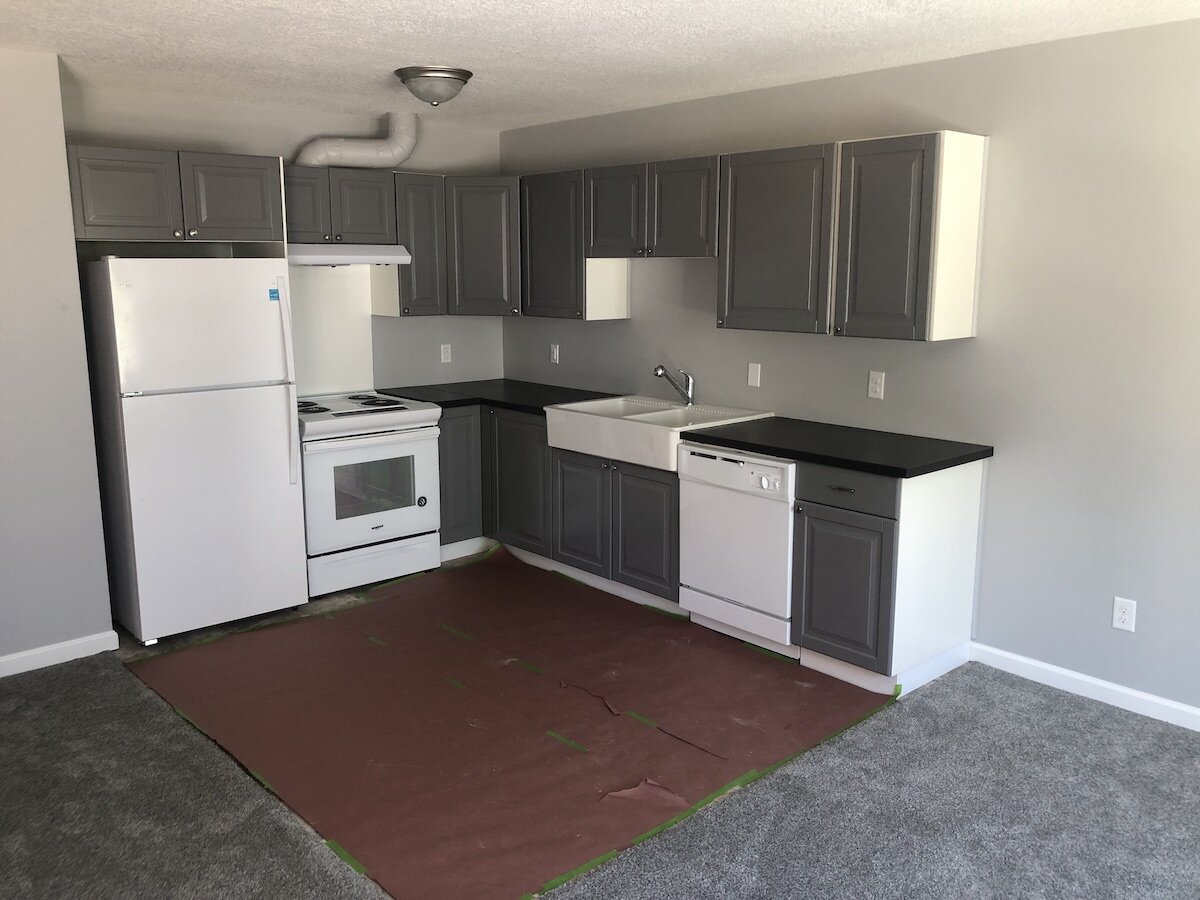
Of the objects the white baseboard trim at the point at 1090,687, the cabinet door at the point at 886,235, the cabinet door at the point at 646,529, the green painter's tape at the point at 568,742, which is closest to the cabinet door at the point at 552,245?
the cabinet door at the point at 646,529

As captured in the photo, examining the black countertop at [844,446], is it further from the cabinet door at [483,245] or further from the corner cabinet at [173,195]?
the corner cabinet at [173,195]

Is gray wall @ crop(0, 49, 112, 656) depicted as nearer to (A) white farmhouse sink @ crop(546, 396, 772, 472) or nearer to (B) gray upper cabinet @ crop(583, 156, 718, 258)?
(A) white farmhouse sink @ crop(546, 396, 772, 472)

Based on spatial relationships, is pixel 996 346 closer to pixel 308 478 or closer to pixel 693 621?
pixel 693 621

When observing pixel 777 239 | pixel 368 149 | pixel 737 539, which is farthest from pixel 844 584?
pixel 368 149

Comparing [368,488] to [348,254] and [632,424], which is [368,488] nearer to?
[348,254]

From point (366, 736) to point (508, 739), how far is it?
50 centimetres

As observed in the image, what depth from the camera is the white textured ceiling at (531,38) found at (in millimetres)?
3002

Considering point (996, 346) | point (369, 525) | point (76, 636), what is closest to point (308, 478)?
point (369, 525)

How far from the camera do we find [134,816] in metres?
2.88

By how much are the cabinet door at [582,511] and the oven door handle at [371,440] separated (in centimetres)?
66

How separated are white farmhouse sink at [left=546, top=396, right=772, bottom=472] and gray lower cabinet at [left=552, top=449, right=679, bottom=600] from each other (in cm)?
6

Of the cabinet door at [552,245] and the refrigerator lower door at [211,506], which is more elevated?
the cabinet door at [552,245]

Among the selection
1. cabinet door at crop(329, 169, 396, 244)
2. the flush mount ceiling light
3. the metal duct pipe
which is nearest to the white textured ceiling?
the flush mount ceiling light

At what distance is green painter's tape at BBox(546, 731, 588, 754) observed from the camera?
3.26 m
